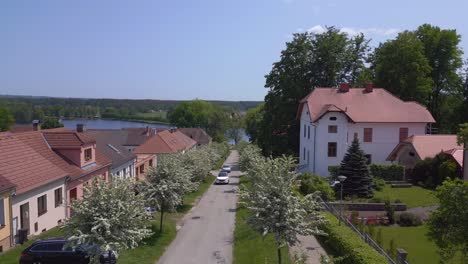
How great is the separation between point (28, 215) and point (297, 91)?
35.1 meters

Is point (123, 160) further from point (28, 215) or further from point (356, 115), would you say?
point (356, 115)

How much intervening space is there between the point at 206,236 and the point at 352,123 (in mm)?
24673

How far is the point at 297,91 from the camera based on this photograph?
2019 inches

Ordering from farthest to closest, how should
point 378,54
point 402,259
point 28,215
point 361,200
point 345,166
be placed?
point 378,54 → point 345,166 → point 361,200 → point 28,215 → point 402,259

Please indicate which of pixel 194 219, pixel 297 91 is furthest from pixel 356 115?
pixel 194 219

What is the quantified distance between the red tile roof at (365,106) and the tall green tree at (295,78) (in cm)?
352

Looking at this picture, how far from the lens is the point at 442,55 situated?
56469 millimetres

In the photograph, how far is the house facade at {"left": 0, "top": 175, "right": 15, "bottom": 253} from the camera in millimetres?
19703

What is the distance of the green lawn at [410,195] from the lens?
31.9 m

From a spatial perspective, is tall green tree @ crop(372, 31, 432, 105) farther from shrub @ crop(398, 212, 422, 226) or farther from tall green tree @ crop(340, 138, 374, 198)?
shrub @ crop(398, 212, 422, 226)

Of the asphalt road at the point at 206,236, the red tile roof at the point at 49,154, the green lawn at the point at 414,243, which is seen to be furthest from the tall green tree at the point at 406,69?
the red tile roof at the point at 49,154

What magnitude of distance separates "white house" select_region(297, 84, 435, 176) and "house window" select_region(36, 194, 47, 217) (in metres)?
27.0

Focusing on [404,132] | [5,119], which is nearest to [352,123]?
[404,132]

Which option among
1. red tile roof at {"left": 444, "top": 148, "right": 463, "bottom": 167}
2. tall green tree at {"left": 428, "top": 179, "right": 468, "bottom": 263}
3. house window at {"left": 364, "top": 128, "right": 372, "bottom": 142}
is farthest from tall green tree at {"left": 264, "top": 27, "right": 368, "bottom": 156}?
tall green tree at {"left": 428, "top": 179, "right": 468, "bottom": 263}
